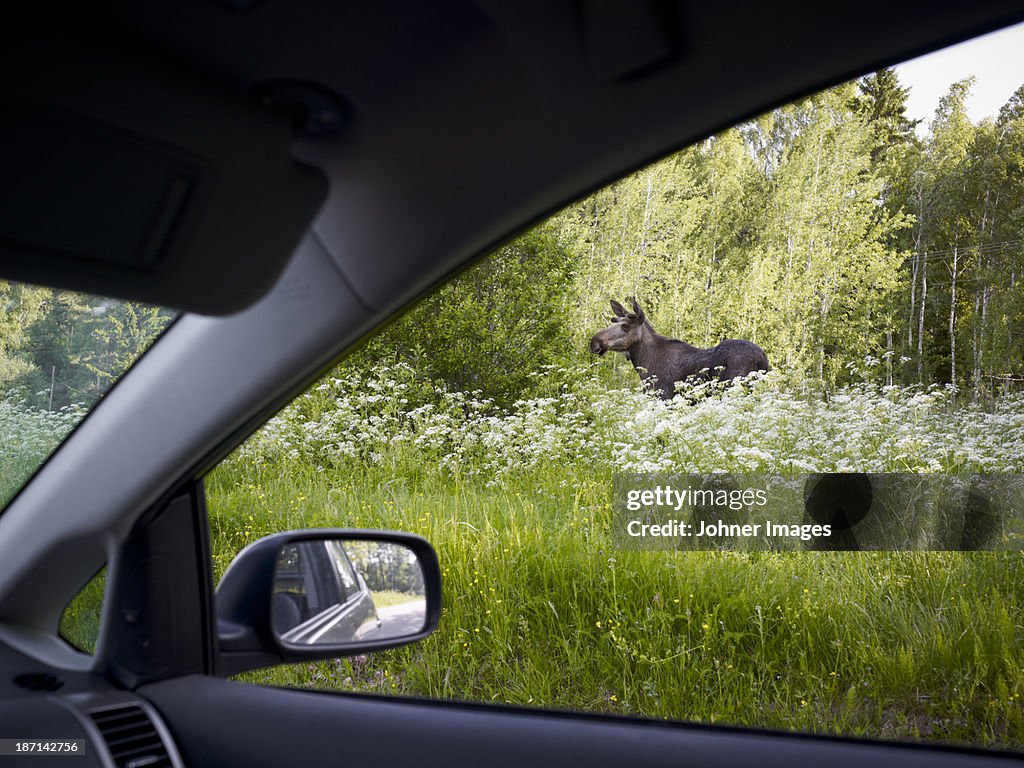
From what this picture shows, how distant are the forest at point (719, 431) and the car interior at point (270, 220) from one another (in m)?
1.34

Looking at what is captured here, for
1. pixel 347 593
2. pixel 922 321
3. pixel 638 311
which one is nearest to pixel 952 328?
pixel 922 321

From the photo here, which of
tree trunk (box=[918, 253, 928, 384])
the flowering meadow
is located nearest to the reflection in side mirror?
the flowering meadow

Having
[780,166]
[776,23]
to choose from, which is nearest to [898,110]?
[780,166]

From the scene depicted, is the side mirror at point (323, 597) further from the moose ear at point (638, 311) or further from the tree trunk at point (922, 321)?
the moose ear at point (638, 311)

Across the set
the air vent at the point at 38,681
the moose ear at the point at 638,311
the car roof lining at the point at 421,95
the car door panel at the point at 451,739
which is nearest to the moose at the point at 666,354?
the moose ear at the point at 638,311

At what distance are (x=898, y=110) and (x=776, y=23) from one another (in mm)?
4313

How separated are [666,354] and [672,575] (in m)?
1.92

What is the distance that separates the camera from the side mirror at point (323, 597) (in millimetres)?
1204

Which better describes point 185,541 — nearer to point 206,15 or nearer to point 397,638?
point 397,638

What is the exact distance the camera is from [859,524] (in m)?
3.90

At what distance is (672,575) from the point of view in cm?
363

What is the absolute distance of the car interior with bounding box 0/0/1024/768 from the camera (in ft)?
2.37

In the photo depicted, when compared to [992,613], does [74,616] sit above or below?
above

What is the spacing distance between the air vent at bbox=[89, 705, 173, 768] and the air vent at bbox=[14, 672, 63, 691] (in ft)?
0.39
